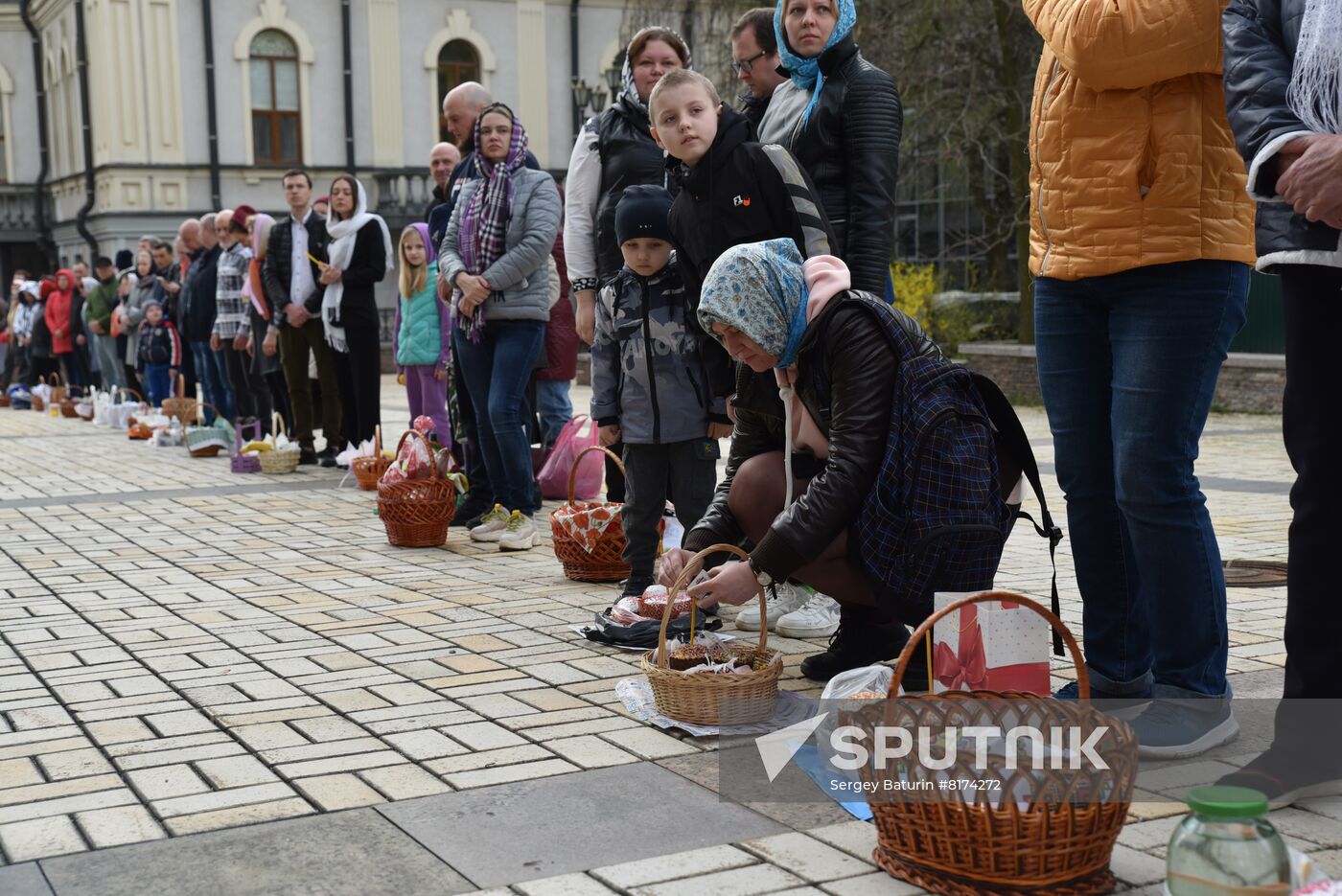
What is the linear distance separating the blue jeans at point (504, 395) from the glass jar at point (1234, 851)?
15.6ft

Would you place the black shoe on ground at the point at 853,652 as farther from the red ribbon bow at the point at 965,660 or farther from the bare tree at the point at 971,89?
the bare tree at the point at 971,89

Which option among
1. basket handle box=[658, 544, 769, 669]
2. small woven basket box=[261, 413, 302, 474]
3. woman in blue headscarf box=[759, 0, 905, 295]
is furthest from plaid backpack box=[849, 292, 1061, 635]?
small woven basket box=[261, 413, 302, 474]

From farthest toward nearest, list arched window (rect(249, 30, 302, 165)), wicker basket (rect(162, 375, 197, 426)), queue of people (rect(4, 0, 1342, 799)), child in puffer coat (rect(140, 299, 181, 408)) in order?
arched window (rect(249, 30, 302, 165))
child in puffer coat (rect(140, 299, 181, 408))
wicker basket (rect(162, 375, 197, 426))
queue of people (rect(4, 0, 1342, 799))

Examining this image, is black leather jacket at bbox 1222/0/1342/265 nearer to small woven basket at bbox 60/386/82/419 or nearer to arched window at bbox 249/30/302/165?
small woven basket at bbox 60/386/82/419

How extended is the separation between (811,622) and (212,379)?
9.84 meters

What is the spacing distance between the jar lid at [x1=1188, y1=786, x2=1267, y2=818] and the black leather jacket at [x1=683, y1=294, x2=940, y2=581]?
139 cm

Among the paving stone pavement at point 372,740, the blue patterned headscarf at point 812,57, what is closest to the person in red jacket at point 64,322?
the paving stone pavement at point 372,740

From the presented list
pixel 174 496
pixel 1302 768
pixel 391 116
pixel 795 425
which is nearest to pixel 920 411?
pixel 795 425

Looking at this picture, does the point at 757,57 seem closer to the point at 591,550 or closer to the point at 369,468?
the point at 591,550

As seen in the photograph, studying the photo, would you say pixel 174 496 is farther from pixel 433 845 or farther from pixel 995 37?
pixel 995 37

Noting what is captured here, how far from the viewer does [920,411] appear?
345 centimetres

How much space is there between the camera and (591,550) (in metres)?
5.67

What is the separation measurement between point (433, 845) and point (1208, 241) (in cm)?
201

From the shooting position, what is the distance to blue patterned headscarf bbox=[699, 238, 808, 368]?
3525 mm
